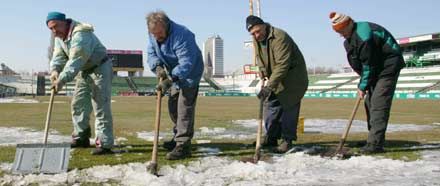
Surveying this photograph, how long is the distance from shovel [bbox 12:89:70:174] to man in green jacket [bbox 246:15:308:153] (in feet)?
7.98

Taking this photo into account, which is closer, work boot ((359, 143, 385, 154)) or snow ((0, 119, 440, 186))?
snow ((0, 119, 440, 186))

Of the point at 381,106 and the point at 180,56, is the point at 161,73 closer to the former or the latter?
the point at 180,56

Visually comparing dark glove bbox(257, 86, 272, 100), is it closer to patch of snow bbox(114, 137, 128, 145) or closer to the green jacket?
the green jacket

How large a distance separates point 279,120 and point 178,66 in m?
1.95

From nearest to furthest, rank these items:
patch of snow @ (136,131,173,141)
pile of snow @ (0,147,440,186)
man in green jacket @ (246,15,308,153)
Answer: pile of snow @ (0,147,440,186) < man in green jacket @ (246,15,308,153) < patch of snow @ (136,131,173,141)

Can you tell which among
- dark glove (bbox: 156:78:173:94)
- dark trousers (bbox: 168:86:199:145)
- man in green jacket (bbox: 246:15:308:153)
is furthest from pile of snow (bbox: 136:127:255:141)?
dark glove (bbox: 156:78:173:94)

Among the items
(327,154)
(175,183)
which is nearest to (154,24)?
(175,183)

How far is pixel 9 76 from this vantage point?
108m

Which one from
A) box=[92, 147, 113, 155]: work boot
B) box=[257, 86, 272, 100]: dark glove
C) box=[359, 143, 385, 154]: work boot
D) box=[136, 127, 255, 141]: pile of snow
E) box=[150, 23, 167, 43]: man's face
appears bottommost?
box=[136, 127, 255, 141]: pile of snow

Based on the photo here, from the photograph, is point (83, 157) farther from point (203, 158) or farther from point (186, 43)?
point (186, 43)

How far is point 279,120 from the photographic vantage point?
269 inches

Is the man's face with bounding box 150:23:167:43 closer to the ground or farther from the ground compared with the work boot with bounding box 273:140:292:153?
farther from the ground

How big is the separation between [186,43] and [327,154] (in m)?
2.15

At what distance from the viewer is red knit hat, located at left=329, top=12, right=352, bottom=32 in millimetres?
6105
